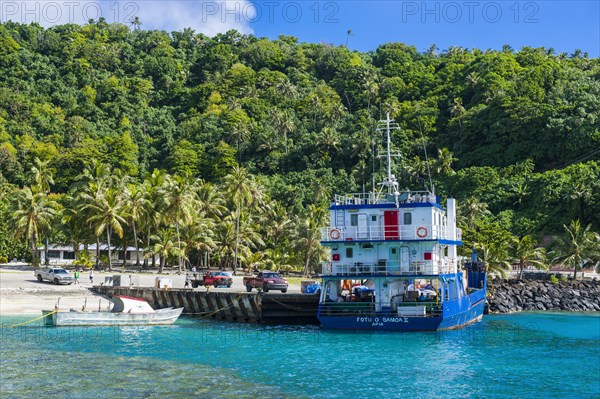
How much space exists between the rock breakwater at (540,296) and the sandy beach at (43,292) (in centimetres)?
2315

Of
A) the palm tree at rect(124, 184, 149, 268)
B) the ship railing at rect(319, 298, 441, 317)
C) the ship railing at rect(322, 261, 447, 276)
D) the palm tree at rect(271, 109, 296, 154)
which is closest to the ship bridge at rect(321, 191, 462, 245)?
the ship railing at rect(322, 261, 447, 276)

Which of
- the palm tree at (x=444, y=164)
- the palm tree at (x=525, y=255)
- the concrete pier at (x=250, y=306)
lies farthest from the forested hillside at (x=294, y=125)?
the concrete pier at (x=250, y=306)

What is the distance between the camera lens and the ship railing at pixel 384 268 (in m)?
41.7

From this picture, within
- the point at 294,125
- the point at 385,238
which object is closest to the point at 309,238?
the point at 385,238

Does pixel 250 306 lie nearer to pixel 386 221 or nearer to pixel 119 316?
pixel 119 316

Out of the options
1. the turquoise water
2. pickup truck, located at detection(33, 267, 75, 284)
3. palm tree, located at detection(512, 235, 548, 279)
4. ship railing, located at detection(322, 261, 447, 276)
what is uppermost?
palm tree, located at detection(512, 235, 548, 279)

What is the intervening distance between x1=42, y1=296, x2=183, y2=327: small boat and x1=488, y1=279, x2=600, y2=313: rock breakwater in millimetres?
28840

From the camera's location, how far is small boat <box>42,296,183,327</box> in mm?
43844

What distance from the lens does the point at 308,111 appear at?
149625 millimetres

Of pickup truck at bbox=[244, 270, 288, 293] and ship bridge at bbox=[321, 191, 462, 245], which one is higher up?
ship bridge at bbox=[321, 191, 462, 245]

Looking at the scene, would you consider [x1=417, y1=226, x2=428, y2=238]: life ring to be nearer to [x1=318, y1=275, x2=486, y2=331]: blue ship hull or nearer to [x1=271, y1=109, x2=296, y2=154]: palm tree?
[x1=318, y1=275, x2=486, y2=331]: blue ship hull

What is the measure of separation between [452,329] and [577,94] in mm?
80566

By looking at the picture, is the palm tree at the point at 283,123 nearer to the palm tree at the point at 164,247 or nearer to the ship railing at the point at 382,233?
the palm tree at the point at 164,247

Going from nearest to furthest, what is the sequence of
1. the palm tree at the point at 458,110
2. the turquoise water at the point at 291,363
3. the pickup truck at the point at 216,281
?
the turquoise water at the point at 291,363 < the pickup truck at the point at 216,281 < the palm tree at the point at 458,110
